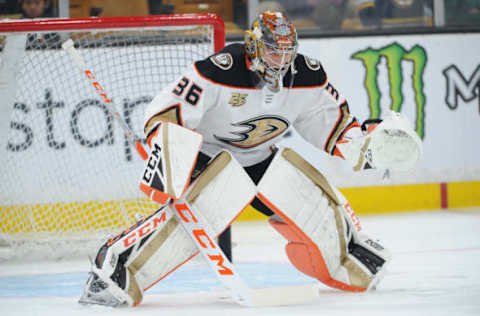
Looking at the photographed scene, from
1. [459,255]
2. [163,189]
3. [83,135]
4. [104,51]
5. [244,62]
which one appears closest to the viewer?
[163,189]

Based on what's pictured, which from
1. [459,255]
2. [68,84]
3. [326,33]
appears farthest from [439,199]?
[68,84]

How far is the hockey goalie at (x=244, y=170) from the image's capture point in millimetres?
2000

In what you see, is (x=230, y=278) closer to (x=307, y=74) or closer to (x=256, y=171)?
(x=256, y=171)

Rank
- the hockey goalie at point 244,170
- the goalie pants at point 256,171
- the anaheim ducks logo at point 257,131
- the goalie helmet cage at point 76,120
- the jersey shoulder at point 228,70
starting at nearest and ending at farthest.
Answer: the hockey goalie at point 244,170 → the jersey shoulder at point 228,70 → the anaheim ducks logo at point 257,131 → the goalie pants at point 256,171 → the goalie helmet cage at point 76,120

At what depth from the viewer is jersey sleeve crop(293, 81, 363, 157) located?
2324mm

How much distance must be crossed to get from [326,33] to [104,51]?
1643mm

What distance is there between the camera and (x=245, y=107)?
2170 millimetres

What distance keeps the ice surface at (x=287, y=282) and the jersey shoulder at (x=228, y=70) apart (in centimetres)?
68

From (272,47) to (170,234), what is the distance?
644 mm

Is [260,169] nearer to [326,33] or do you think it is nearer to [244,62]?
[244,62]

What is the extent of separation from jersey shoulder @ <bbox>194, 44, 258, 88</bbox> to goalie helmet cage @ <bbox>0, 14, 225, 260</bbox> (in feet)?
2.77

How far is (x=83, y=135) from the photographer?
142 inches

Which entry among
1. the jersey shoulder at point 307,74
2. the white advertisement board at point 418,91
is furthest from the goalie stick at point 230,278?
the white advertisement board at point 418,91

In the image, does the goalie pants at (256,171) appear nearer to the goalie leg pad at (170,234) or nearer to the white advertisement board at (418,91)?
the goalie leg pad at (170,234)
